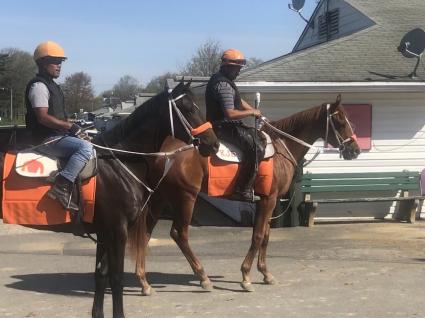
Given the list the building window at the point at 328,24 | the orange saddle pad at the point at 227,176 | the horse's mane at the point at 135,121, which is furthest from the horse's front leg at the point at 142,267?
the building window at the point at 328,24

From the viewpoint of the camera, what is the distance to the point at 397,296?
639 cm

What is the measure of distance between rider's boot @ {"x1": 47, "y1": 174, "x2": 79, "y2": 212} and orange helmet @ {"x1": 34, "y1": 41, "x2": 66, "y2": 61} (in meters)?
1.06

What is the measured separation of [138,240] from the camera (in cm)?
646

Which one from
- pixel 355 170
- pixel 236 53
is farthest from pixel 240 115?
pixel 355 170

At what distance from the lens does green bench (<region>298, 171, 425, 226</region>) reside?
37.8 feet

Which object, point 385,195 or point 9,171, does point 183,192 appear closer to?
point 9,171

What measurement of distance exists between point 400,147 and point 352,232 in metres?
2.61

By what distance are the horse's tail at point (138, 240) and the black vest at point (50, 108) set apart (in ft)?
4.98

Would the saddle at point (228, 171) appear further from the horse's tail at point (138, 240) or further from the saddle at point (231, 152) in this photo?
the horse's tail at point (138, 240)

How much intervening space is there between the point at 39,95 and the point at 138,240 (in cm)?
220

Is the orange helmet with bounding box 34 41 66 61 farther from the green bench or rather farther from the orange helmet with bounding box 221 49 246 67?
the green bench

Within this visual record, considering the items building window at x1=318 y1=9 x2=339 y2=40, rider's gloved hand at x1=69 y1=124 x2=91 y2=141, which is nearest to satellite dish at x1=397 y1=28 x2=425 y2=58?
building window at x1=318 y1=9 x2=339 y2=40

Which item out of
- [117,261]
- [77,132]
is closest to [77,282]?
[117,261]

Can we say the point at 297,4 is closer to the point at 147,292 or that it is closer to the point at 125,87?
the point at 147,292
